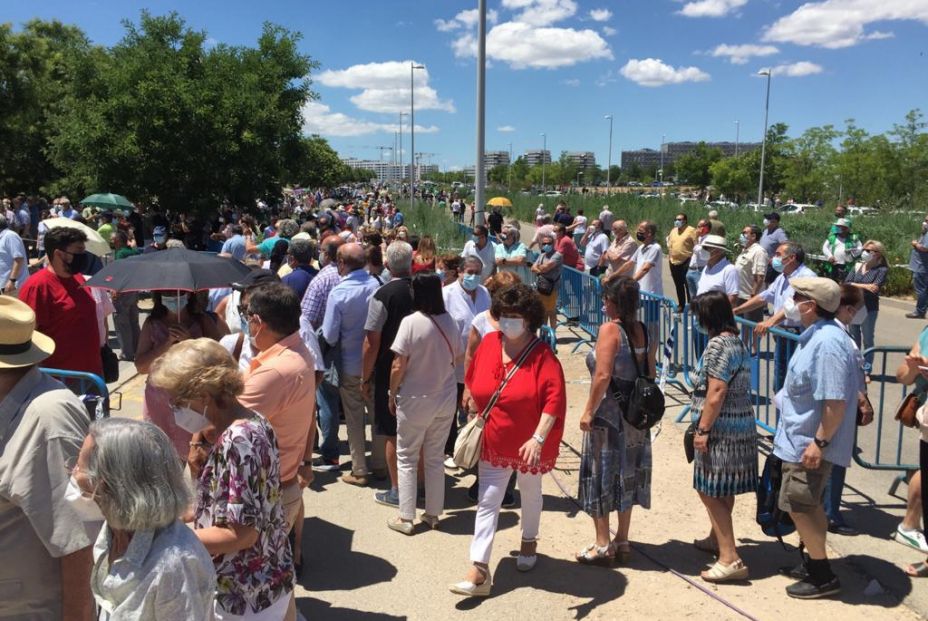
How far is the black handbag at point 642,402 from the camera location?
167 inches

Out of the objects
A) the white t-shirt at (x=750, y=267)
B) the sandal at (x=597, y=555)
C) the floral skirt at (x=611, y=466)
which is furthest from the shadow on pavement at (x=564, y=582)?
the white t-shirt at (x=750, y=267)

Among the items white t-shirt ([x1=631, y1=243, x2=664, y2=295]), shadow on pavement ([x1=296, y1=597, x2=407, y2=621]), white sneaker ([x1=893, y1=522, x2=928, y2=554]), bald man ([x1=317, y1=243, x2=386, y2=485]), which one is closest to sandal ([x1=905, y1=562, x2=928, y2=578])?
white sneaker ([x1=893, y1=522, x2=928, y2=554])

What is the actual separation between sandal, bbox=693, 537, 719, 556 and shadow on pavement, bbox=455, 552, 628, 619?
64 cm

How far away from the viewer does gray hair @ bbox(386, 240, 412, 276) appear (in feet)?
18.2

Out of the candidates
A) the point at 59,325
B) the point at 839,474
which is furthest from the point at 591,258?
the point at 59,325

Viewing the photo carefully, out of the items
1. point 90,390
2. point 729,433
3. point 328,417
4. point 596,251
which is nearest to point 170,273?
point 90,390

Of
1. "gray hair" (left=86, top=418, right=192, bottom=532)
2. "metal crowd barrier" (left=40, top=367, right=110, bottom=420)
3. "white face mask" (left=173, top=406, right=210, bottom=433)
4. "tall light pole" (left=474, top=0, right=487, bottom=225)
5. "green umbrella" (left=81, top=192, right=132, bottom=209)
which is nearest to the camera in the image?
"gray hair" (left=86, top=418, right=192, bottom=532)

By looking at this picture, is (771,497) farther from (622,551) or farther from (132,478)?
(132,478)

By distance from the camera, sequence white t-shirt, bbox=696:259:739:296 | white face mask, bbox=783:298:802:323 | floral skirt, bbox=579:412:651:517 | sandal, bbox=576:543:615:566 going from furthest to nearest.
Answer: white t-shirt, bbox=696:259:739:296
white face mask, bbox=783:298:802:323
sandal, bbox=576:543:615:566
floral skirt, bbox=579:412:651:517

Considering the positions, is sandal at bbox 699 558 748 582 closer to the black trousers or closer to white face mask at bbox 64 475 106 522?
white face mask at bbox 64 475 106 522

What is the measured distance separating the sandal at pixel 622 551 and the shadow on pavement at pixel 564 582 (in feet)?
0.37

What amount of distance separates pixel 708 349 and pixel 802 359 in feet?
1.62

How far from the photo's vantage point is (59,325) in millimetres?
4969

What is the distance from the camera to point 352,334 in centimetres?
581
